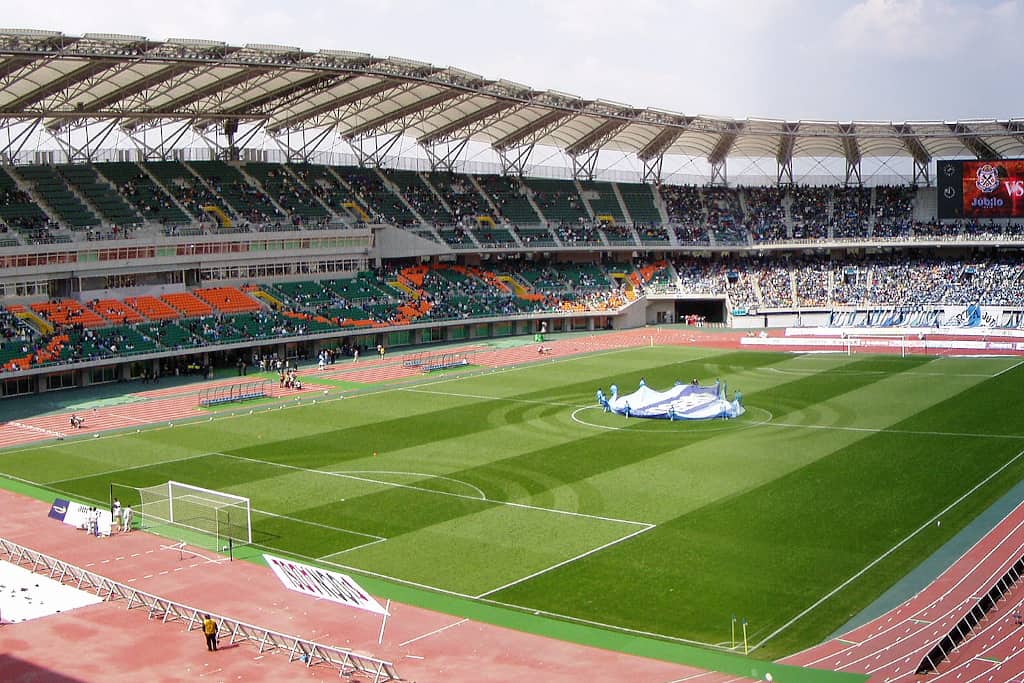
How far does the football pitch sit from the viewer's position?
25656 millimetres

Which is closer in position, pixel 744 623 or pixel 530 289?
pixel 744 623

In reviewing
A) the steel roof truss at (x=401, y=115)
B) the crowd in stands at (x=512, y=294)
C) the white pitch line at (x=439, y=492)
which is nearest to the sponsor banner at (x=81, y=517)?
the white pitch line at (x=439, y=492)

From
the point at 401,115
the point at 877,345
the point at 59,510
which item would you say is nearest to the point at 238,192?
the point at 401,115

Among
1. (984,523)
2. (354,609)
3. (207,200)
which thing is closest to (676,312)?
(207,200)

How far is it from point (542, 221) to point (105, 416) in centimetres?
4754

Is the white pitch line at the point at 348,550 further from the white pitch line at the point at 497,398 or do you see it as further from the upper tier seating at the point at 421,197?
the upper tier seating at the point at 421,197

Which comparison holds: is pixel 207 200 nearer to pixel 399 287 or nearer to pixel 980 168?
pixel 399 287

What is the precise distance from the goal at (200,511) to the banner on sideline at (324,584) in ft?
23.8

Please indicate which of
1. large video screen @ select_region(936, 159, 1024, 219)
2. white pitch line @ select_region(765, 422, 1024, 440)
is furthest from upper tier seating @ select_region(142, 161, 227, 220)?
large video screen @ select_region(936, 159, 1024, 219)

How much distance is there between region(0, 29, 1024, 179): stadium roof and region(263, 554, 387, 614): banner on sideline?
3871 centimetres

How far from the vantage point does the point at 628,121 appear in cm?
8300

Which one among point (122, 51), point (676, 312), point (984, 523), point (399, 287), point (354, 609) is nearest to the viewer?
point (354, 609)

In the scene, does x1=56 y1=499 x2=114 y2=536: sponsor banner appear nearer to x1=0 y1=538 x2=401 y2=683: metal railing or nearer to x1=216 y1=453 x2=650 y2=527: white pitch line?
x1=0 y1=538 x2=401 y2=683: metal railing

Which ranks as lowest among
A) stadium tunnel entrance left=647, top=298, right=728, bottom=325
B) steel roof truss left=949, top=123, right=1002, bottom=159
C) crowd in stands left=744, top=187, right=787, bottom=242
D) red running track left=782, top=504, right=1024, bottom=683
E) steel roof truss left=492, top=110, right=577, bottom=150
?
red running track left=782, top=504, right=1024, bottom=683
